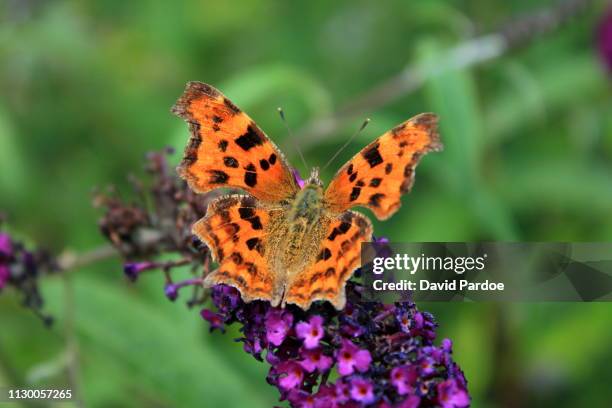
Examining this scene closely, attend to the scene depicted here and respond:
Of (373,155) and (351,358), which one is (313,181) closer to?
(373,155)

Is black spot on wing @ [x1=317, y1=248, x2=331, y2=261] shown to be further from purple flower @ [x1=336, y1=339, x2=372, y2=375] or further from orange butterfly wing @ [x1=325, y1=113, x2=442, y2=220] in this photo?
purple flower @ [x1=336, y1=339, x2=372, y2=375]

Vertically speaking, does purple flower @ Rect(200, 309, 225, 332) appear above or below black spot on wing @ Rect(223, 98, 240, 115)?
below

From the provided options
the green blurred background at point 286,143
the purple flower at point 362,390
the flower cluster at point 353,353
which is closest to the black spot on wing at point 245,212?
the flower cluster at point 353,353

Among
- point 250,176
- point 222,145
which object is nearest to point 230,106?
point 222,145

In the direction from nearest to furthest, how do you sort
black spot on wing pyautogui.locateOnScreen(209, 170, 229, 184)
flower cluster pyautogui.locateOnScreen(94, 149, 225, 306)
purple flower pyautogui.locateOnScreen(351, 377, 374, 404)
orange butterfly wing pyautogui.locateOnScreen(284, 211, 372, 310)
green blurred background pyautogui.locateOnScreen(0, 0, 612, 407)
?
purple flower pyautogui.locateOnScreen(351, 377, 374, 404)
orange butterfly wing pyautogui.locateOnScreen(284, 211, 372, 310)
black spot on wing pyautogui.locateOnScreen(209, 170, 229, 184)
flower cluster pyautogui.locateOnScreen(94, 149, 225, 306)
green blurred background pyautogui.locateOnScreen(0, 0, 612, 407)

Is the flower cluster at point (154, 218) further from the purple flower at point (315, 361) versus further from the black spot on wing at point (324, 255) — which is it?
the purple flower at point (315, 361)

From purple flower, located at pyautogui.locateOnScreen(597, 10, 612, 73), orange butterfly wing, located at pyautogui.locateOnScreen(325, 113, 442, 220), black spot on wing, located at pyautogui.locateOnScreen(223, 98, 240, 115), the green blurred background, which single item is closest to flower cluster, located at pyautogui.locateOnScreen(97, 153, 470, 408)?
orange butterfly wing, located at pyautogui.locateOnScreen(325, 113, 442, 220)
